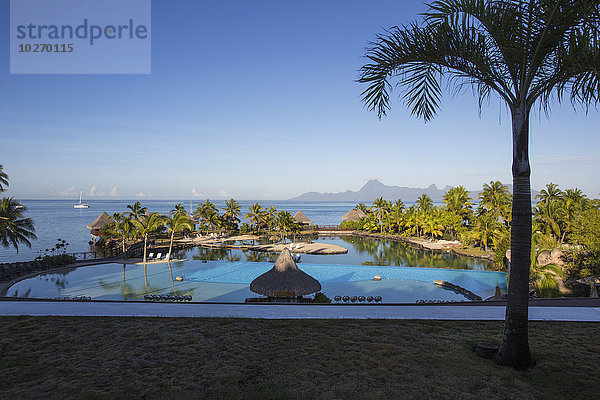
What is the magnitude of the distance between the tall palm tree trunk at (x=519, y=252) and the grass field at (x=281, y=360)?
0.81ft

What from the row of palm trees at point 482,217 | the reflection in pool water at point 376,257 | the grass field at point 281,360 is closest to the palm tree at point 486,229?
the row of palm trees at point 482,217

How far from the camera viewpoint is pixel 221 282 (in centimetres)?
1961

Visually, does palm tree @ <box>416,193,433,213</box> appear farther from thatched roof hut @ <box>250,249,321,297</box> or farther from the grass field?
the grass field

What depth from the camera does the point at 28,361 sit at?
447 cm

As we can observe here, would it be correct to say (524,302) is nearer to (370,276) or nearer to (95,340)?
(95,340)

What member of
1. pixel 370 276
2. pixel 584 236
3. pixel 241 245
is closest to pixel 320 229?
pixel 241 245

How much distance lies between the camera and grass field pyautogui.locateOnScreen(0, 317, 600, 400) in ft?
12.1

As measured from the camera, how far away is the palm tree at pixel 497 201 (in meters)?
34.0

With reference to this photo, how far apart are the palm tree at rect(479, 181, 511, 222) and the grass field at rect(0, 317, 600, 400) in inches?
1247

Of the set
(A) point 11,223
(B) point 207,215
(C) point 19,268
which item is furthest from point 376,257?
(A) point 11,223

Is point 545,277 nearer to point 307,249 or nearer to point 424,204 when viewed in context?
point 307,249

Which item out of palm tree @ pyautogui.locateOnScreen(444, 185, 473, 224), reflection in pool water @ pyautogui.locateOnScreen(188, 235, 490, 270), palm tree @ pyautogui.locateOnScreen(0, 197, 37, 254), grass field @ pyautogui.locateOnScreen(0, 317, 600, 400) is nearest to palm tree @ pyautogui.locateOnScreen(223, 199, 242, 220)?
reflection in pool water @ pyautogui.locateOnScreen(188, 235, 490, 270)

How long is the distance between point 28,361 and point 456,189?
149 ft

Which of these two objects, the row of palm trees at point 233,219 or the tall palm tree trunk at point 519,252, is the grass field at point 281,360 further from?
the row of palm trees at point 233,219
